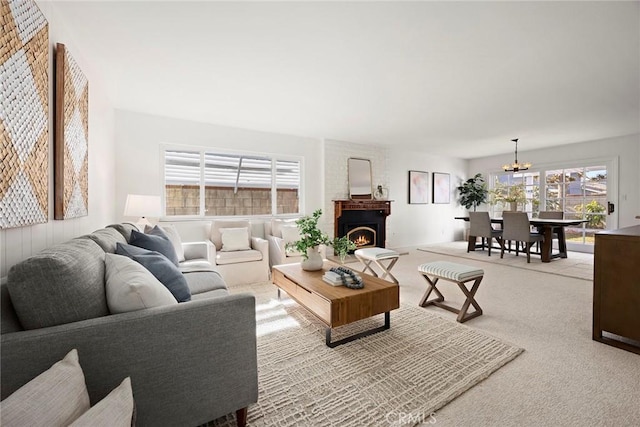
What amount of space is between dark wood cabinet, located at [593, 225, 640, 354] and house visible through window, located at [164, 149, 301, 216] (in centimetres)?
417

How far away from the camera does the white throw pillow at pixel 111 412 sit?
0.68m

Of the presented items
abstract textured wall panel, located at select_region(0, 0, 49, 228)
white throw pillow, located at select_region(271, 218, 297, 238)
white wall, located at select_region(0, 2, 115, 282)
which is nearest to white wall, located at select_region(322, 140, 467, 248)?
white throw pillow, located at select_region(271, 218, 297, 238)

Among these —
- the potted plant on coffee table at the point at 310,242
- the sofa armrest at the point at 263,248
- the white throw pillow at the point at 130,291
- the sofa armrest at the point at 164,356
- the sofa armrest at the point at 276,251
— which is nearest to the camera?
the sofa armrest at the point at 164,356

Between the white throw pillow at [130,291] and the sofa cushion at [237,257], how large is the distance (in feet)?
7.22

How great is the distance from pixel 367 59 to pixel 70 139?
2.41 meters

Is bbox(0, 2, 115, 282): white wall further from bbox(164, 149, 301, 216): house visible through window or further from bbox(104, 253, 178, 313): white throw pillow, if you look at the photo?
bbox(164, 149, 301, 216): house visible through window

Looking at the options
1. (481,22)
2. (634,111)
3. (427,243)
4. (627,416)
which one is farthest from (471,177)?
(627,416)

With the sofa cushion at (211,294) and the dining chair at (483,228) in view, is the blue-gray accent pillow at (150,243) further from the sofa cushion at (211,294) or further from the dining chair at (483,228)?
the dining chair at (483,228)

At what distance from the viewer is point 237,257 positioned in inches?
138

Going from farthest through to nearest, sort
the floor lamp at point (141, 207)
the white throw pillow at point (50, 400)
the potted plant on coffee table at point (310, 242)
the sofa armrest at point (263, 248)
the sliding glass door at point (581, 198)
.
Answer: the sliding glass door at point (581, 198)
the sofa armrest at point (263, 248)
the floor lamp at point (141, 207)
the potted plant on coffee table at point (310, 242)
the white throw pillow at point (50, 400)

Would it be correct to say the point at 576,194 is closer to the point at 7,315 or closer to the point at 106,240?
the point at 106,240

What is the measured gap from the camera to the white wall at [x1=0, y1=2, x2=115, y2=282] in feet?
4.44

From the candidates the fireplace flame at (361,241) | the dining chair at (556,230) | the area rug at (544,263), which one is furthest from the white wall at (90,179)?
the dining chair at (556,230)

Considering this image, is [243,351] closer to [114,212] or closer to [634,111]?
[114,212]
